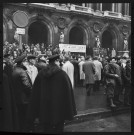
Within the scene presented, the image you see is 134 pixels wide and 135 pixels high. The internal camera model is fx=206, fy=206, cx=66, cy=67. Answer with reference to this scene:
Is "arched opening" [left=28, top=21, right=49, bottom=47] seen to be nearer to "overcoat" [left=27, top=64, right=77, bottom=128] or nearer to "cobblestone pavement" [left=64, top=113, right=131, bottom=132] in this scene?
"overcoat" [left=27, top=64, right=77, bottom=128]

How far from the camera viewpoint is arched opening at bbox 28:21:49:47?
5707 mm

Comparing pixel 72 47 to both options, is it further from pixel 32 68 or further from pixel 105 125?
pixel 105 125

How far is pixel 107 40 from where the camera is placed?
5.98 metres

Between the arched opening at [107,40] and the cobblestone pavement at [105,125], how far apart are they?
75.9 inches

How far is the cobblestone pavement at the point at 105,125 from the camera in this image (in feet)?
16.5

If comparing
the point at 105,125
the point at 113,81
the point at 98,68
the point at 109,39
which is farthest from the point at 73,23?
the point at 105,125

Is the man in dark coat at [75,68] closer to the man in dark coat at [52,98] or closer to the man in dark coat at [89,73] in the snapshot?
the man in dark coat at [89,73]

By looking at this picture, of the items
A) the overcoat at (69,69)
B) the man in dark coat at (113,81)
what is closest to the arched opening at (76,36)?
the overcoat at (69,69)

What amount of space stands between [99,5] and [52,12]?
4.32ft

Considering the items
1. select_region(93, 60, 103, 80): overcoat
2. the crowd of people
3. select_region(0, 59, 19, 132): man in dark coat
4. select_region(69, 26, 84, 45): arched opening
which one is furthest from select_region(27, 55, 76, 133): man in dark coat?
select_region(93, 60, 103, 80): overcoat

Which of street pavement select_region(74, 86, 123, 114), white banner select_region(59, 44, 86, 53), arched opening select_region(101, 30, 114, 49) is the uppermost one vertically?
arched opening select_region(101, 30, 114, 49)

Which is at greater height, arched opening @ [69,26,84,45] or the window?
the window

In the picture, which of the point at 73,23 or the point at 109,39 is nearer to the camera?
the point at 73,23

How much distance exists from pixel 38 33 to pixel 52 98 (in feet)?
7.47
